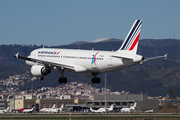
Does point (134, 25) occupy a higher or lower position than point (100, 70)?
higher

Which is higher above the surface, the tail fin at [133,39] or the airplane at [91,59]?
the tail fin at [133,39]

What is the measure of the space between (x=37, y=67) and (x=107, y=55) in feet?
44.9

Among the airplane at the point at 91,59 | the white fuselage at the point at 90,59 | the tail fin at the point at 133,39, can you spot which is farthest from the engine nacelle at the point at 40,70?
the tail fin at the point at 133,39

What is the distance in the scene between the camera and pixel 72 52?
69.2 meters

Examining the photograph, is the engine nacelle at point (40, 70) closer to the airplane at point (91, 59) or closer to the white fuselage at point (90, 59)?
the airplane at point (91, 59)

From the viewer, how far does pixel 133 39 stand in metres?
66.4

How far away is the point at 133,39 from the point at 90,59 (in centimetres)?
851

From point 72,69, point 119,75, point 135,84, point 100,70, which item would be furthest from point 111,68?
point 135,84

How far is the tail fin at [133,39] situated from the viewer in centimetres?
6569

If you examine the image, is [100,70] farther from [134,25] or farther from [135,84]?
[135,84]

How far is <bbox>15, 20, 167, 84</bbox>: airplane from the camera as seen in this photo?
2522 inches

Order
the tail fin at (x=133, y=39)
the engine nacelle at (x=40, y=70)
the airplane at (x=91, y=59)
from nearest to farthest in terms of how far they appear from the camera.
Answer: the airplane at (x=91, y=59) → the tail fin at (x=133, y=39) → the engine nacelle at (x=40, y=70)

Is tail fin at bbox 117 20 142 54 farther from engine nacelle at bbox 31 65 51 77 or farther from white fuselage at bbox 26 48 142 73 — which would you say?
engine nacelle at bbox 31 65 51 77

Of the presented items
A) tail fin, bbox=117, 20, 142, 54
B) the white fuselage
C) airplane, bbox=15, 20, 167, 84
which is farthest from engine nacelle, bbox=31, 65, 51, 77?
tail fin, bbox=117, 20, 142, 54
